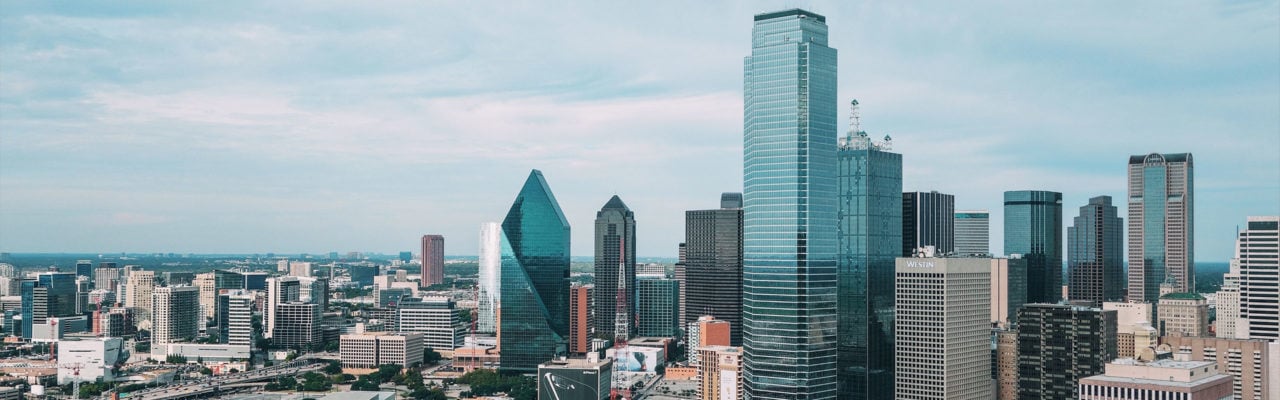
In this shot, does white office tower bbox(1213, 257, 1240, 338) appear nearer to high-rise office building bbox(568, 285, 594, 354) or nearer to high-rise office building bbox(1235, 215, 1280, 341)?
high-rise office building bbox(1235, 215, 1280, 341)

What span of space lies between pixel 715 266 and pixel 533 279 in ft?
101

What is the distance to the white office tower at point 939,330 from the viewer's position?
3605 inches

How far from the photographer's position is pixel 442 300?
640 feet

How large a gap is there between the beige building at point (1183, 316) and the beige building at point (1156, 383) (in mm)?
76669

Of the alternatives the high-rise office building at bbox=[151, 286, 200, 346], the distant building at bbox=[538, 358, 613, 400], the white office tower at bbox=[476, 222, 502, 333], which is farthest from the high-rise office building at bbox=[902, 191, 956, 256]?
the high-rise office building at bbox=[151, 286, 200, 346]

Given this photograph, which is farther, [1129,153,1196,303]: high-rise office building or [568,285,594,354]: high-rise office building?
[1129,153,1196,303]: high-rise office building

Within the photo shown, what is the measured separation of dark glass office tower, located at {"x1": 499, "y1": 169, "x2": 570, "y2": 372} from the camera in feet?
513

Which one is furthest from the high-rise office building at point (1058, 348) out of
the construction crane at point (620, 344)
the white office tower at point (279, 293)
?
the white office tower at point (279, 293)

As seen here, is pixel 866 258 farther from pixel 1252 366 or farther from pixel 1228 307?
pixel 1228 307

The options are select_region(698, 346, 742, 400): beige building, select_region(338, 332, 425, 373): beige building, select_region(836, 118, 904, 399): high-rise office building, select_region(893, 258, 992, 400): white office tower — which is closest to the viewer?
select_region(893, 258, 992, 400): white office tower

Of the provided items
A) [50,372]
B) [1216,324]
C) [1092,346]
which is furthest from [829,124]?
[50,372]

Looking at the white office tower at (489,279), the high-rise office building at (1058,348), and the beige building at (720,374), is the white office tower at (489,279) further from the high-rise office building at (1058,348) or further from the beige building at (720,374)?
the high-rise office building at (1058,348)

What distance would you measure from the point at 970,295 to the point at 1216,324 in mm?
79039

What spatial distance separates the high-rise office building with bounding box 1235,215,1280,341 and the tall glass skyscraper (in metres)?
60.9
